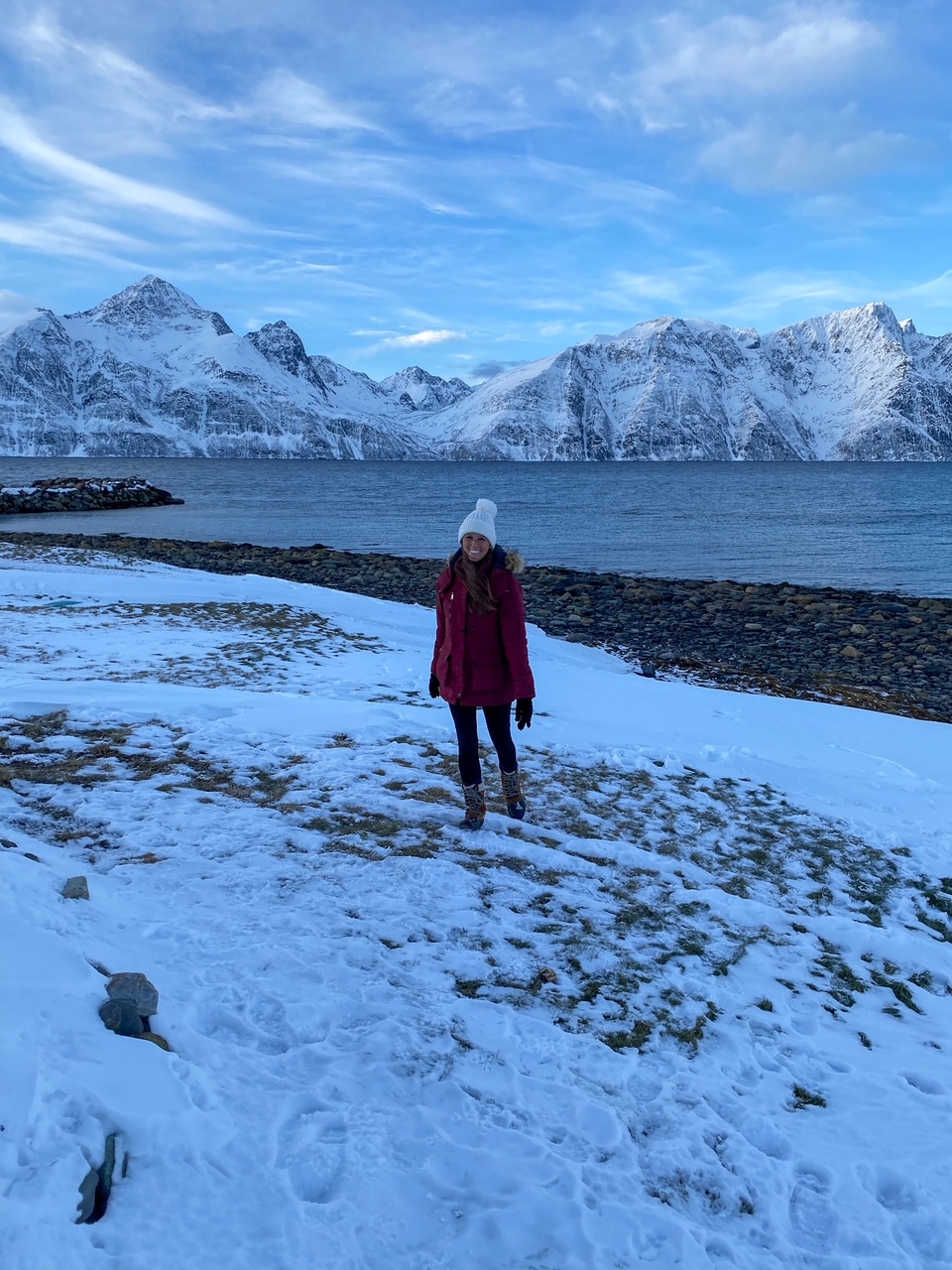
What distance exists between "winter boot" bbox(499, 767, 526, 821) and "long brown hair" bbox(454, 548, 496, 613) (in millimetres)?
1476

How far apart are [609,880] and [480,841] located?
38.5 inches

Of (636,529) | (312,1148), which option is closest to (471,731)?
(312,1148)

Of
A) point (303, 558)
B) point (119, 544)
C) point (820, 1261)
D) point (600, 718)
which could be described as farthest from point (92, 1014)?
point (119, 544)

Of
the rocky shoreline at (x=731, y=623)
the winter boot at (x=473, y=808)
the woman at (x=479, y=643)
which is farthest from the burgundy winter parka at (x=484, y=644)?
the rocky shoreline at (x=731, y=623)

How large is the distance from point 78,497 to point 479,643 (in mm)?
61681

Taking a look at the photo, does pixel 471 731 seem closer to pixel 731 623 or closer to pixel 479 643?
pixel 479 643

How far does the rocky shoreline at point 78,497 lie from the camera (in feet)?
179

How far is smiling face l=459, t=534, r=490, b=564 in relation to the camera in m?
5.50

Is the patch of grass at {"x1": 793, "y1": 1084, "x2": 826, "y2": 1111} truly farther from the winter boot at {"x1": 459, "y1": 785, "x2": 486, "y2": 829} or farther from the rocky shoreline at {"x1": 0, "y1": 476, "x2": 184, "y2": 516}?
the rocky shoreline at {"x1": 0, "y1": 476, "x2": 184, "y2": 516}

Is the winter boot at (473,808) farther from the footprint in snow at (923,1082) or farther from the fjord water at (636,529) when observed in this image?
the fjord water at (636,529)

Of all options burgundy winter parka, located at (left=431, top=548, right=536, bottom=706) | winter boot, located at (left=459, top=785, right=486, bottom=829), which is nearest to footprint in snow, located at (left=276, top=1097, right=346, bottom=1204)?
winter boot, located at (left=459, top=785, right=486, bottom=829)

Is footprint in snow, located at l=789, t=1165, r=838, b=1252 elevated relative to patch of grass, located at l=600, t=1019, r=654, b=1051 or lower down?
lower down

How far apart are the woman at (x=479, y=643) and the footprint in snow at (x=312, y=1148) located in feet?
9.98

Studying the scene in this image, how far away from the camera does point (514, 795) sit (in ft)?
20.9
